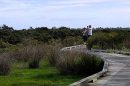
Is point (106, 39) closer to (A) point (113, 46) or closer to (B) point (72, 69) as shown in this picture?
(A) point (113, 46)

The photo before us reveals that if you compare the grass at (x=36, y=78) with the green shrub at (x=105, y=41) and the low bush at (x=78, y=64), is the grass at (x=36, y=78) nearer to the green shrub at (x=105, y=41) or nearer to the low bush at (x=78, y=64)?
the low bush at (x=78, y=64)

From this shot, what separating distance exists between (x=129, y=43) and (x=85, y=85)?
2518cm

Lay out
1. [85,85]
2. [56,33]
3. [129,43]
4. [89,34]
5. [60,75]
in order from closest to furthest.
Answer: [85,85] < [60,75] < [129,43] < [89,34] < [56,33]

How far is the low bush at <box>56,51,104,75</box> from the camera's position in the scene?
23.5 meters

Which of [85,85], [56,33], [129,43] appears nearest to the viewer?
[85,85]

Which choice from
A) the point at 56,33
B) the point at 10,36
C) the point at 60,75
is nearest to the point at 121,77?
the point at 60,75

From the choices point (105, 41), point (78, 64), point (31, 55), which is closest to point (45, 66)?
point (31, 55)

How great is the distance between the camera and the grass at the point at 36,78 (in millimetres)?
18641

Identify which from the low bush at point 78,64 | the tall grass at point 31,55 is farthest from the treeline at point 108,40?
the low bush at point 78,64

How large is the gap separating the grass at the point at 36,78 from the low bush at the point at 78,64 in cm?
51

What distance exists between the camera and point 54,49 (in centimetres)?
2897

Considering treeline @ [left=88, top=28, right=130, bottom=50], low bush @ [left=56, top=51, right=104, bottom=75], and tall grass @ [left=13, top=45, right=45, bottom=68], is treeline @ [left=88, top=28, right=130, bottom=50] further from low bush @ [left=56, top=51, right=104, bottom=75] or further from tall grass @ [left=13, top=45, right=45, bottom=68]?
low bush @ [left=56, top=51, right=104, bottom=75]

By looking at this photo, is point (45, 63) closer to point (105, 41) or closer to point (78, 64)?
point (78, 64)

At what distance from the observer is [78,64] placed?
23.4 meters
